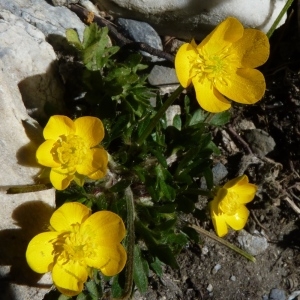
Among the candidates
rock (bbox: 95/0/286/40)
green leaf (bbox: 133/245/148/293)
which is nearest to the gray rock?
rock (bbox: 95/0/286/40)

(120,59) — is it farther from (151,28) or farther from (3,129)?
(3,129)

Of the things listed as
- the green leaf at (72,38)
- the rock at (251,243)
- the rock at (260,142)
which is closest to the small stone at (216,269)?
the rock at (251,243)

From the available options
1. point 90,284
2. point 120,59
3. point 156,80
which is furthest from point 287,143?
point 90,284

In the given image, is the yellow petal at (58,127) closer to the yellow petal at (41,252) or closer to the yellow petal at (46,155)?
the yellow petal at (46,155)

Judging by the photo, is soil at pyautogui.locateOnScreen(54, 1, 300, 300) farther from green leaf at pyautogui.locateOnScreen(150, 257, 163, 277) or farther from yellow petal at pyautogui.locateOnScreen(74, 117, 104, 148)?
yellow petal at pyautogui.locateOnScreen(74, 117, 104, 148)

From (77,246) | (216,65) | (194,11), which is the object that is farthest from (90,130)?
(194,11)

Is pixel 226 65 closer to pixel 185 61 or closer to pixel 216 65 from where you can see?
pixel 216 65
